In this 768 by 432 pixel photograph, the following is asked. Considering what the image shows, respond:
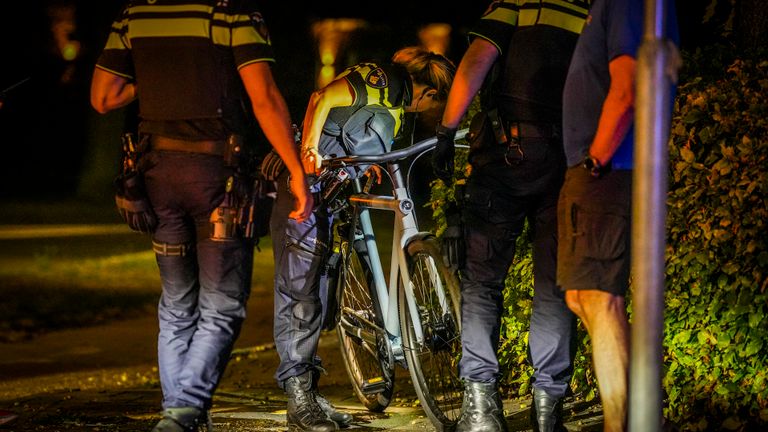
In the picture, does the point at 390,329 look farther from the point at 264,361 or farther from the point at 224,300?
the point at 264,361

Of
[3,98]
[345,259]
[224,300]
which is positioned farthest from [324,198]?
[3,98]

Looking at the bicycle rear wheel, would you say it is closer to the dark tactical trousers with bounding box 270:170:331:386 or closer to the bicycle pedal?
the bicycle pedal

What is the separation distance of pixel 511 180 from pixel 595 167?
0.73 meters

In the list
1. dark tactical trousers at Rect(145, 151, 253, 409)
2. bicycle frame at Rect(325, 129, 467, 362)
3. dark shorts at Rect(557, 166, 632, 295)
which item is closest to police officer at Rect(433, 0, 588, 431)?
bicycle frame at Rect(325, 129, 467, 362)

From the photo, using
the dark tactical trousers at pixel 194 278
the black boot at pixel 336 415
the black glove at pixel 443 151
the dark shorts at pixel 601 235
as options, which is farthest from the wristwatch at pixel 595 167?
the black boot at pixel 336 415

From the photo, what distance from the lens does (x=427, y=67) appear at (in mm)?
5715

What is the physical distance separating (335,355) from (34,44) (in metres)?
21.3

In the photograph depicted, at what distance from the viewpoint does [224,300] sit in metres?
4.64

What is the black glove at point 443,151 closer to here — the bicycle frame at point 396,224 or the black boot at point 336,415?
the bicycle frame at point 396,224

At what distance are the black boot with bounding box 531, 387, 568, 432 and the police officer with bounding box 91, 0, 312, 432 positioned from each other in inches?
52.9

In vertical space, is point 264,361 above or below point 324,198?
below

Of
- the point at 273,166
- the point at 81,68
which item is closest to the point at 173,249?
the point at 273,166

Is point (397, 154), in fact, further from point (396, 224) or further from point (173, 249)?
point (173, 249)

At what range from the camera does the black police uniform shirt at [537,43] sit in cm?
472
